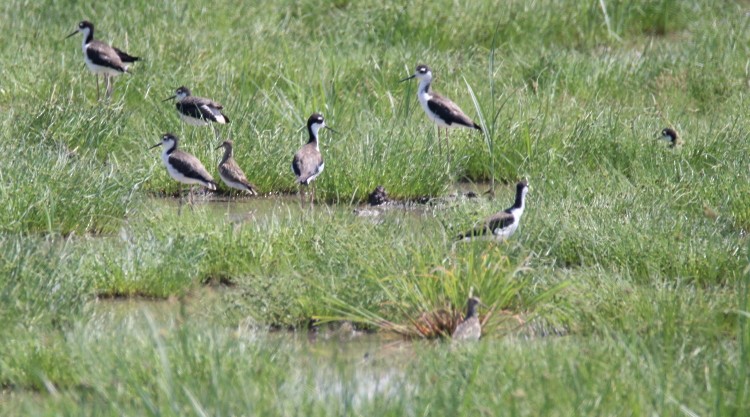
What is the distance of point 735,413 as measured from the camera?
530cm

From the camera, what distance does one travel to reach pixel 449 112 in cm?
1074

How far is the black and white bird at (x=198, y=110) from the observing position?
10.1m

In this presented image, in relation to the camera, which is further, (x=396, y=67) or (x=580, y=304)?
(x=396, y=67)

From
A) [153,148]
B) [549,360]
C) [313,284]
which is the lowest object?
[153,148]

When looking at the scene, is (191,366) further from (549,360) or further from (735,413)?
(735,413)

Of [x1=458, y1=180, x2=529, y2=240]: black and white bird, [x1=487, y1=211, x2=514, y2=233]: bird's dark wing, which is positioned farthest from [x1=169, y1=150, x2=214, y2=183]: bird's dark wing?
[x1=487, y1=211, x2=514, y2=233]: bird's dark wing

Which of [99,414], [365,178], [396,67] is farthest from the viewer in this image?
[396,67]

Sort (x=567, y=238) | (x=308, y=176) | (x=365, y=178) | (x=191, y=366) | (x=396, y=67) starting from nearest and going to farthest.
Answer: (x=191, y=366) < (x=567, y=238) < (x=308, y=176) < (x=365, y=178) < (x=396, y=67)

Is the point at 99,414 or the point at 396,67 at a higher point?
the point at 99,414

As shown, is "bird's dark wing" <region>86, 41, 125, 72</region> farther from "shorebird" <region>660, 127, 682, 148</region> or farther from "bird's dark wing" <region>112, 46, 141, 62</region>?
"shorebird" <region>660, 127, 682, 148</region>

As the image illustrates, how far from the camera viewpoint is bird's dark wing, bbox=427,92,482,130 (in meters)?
10.7

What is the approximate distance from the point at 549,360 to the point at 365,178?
431 centimetres

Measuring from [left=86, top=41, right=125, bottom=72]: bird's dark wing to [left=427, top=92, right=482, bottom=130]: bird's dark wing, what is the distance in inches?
105

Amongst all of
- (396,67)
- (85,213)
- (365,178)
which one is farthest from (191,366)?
(396,67)
